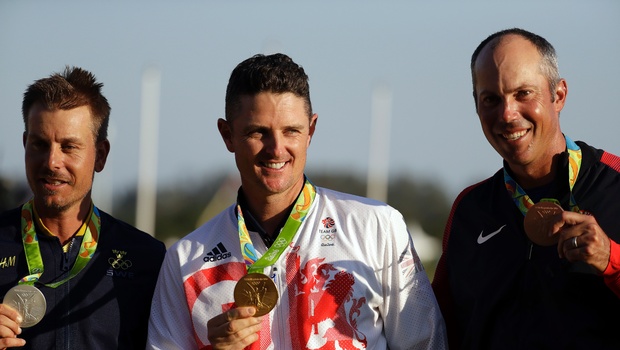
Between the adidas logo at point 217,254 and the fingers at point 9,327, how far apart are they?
41.8 inches

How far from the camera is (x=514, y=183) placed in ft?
18.0

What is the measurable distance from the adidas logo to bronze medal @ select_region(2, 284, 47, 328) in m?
0.94

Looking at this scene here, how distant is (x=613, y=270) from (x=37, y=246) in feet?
10.5

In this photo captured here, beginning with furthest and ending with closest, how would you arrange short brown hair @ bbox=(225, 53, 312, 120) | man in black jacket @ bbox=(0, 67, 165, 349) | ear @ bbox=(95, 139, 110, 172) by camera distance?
ear @ bbox=(95, 139, 110, 172), man in black jacket @ bbox=(0, 67, 165, 349), short brown hair @ bbox=(225, 53, 312, 120)

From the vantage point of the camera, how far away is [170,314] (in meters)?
5.53

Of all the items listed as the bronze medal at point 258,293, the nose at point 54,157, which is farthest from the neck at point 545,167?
the nose at point 54,157

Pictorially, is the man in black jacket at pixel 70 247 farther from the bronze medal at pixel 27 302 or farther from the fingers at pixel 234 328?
the fingers at pixel 234 328

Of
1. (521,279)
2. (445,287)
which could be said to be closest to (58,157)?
(445,287)

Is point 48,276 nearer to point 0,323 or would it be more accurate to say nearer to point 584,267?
point 0,323

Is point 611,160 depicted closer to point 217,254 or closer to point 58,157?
point 217,254

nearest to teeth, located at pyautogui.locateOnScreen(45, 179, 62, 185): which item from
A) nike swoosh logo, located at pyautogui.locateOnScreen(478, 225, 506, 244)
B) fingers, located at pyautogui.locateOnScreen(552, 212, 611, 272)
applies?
nike swoosh logo, located at pyautogui.locateOnScreen(478, 225, 506, 244)

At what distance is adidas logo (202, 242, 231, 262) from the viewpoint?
5520 millimetres

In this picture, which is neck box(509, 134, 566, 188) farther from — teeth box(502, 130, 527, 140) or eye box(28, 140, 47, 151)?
eye box(28, 140, 47, 151)

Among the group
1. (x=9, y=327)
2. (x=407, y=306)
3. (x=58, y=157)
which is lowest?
(x=9, y=327)
